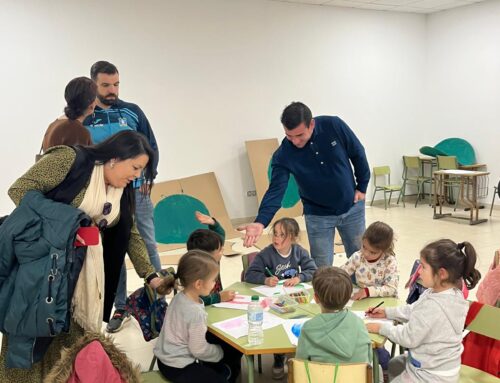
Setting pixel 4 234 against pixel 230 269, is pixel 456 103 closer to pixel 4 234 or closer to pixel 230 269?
pixel 230 269

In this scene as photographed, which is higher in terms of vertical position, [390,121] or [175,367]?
[390,121]

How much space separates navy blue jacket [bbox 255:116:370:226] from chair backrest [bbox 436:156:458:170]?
4.97 metres

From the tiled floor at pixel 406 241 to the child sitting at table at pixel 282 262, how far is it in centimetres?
57

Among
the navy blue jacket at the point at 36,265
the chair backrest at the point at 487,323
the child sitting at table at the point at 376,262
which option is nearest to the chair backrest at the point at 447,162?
the child sitting at table at the point at 376,262

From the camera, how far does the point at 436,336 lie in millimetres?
2084

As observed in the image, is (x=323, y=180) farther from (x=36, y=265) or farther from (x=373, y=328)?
(x=36, y=265)

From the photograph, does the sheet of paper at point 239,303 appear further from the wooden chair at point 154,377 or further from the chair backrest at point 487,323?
the chair backrest at point 487,323

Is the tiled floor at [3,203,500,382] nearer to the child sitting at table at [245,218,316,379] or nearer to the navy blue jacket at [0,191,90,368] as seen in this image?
the child sitting at table at [245,218,316,379]

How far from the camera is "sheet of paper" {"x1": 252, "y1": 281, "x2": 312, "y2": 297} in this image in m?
2.83

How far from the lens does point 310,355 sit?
202cm

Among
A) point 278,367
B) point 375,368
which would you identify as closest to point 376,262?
point 375,368

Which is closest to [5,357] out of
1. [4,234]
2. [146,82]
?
[4,234]

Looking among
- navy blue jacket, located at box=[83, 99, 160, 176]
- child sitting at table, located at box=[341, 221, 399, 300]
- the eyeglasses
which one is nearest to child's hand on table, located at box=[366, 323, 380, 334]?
child sitting at table, located at box=[341, 221, 399, 300]

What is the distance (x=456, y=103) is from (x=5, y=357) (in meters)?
7.97
